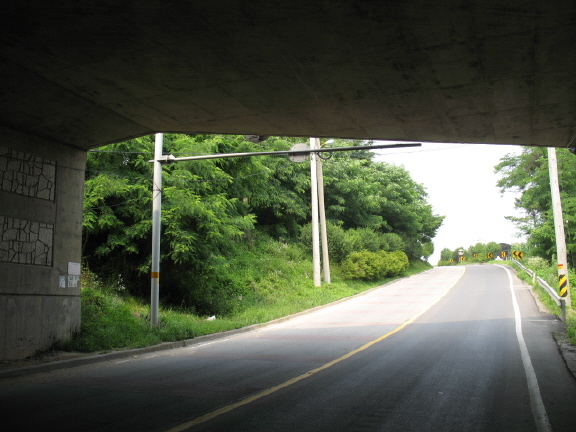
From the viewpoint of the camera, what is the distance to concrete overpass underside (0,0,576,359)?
7160 millimetres

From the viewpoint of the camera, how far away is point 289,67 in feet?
29.5

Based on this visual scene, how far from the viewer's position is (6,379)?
30.7 feet

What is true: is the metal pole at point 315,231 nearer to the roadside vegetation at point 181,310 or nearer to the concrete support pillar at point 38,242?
the roadside vegetation at point 181,310

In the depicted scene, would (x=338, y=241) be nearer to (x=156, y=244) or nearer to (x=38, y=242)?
(x=156, y=244)

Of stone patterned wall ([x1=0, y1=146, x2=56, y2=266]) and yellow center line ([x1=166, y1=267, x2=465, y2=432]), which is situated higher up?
stone patterned wall ([x1=0, y1=146, x2=56, y2=266])

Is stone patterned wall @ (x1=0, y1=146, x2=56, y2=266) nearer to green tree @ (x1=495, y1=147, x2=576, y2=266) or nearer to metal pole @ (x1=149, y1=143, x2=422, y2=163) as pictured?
metal pole @ (x1=149, y1=143, x2=422, y2=163)

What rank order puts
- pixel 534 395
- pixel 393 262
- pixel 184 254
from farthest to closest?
pixel 393 262, pixel 184 254, pixel 534 395

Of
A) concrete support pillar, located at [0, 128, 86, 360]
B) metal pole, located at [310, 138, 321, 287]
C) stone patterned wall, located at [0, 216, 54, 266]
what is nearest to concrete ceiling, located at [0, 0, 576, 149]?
concrete support pillar, located at [0, 128, 86, 360]

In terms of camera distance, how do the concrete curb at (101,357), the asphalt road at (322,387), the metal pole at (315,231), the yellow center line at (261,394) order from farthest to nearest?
the metal pole at (315,231)
the concrete curb at (101,357)
the asphalt road at (322,387)
the yellow center line at (261,394)

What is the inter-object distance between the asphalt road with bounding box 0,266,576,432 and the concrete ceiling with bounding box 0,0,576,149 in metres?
5.39

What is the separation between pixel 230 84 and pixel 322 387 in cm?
580

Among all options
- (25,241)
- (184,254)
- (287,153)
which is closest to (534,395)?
(287,153)

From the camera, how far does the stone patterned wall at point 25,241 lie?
10898 mm

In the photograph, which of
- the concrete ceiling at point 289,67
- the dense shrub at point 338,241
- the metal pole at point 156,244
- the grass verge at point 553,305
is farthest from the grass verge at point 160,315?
the grass verge at point 553,305
